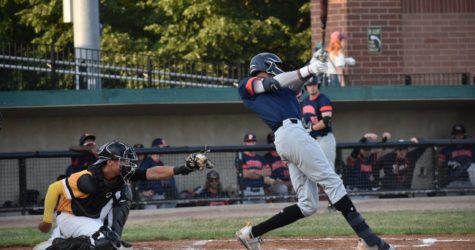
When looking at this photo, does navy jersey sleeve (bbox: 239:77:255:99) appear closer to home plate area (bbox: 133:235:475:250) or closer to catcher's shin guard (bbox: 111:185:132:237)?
catcher's shin guard (bbox: 111:185:132:237)

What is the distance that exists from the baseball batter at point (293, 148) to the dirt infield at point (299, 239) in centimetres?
116

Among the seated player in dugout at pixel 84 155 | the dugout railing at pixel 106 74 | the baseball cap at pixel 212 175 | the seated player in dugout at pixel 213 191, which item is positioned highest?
the dugout railing at pixel 106 74

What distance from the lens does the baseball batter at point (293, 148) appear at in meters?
8.84

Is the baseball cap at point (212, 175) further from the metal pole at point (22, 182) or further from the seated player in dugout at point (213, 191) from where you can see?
the metal pole at point (22, 182)

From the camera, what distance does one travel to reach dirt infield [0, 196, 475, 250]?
10.4 m

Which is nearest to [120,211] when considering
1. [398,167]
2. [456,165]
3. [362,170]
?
[362,170]

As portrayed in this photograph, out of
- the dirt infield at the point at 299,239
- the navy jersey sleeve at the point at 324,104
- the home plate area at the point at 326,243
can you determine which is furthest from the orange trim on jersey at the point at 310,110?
the home plate area at the point at 326,243

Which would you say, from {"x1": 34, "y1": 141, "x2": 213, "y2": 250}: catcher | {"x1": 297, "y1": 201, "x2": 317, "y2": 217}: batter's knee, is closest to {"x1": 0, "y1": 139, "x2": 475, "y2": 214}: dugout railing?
{"x1": 297, "y1": 201, "x2": 317, "y2": 217}: batter's knee

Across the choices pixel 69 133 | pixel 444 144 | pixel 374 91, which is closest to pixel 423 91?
pixel 374 91

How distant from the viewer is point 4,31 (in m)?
25.7

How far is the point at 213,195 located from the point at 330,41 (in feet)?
12.7

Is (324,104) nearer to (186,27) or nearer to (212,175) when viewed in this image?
(212,175)

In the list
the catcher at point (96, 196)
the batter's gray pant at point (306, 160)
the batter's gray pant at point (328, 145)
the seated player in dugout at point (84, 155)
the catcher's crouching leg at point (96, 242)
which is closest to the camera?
the catcher's crouching leg at point (96, 242)

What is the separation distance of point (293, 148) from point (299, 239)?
225 centimetres
